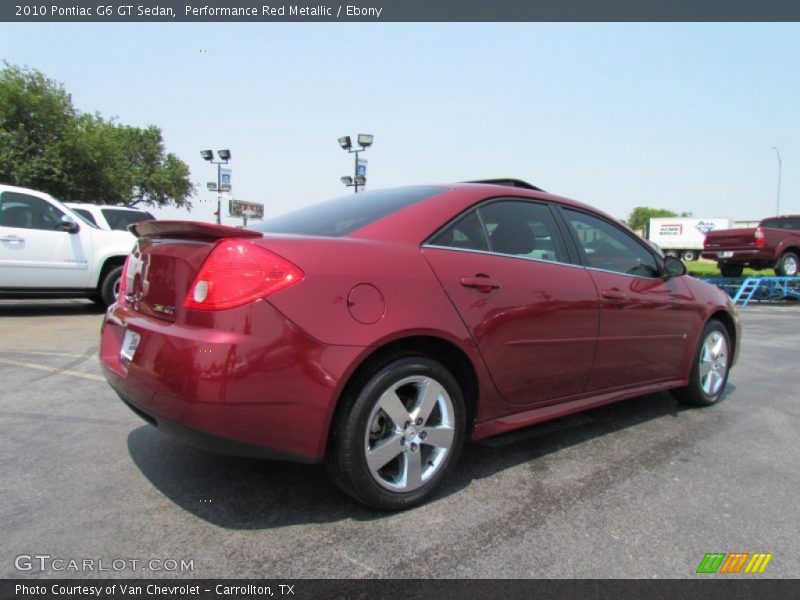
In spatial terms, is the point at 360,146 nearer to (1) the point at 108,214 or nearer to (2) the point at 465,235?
(1) the point at 108,214

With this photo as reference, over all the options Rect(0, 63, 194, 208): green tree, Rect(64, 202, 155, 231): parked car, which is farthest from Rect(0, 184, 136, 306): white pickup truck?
Rect(0, 63, 194, 208): green tree

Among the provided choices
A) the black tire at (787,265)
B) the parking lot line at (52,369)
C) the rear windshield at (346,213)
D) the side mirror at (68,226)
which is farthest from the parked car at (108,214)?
the black tire at (787,265)

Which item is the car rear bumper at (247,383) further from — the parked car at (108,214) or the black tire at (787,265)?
the black tire at (787,265)

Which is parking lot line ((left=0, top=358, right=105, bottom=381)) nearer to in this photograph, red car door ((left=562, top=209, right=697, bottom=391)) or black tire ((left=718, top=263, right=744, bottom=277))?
red car door ((left=562, top=209, right=697, bottom=391))

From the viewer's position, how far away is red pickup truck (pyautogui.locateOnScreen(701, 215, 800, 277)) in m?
14.1

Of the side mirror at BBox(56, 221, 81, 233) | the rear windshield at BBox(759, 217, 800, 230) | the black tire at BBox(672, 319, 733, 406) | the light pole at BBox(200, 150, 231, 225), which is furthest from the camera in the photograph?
the light pole at BBox(200, 150, 231, 225)

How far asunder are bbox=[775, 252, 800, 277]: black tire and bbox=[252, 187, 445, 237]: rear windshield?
14.6 metres

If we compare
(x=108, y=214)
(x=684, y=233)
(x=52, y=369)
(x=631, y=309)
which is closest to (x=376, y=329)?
(x=631, y=309)

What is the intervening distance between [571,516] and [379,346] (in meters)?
1.17

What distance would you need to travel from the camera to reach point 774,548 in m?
2.28

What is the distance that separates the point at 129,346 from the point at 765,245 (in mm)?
15662
